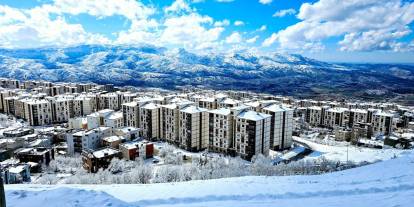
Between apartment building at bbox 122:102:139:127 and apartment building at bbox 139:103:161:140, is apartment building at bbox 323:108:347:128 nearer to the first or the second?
apartment building at bbox 139:103:161:140

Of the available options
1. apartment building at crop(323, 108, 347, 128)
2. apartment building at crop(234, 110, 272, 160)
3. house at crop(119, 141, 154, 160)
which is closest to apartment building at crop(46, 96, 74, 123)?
house at crop(119, 141, 154, 160)

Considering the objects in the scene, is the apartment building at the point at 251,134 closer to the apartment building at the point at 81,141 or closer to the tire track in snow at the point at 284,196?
the apartment building at the point at 81,141

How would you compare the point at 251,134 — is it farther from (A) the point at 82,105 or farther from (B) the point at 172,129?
(A) the point at 82,105

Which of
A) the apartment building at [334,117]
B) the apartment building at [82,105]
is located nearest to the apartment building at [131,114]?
the apartment building at [82,105]

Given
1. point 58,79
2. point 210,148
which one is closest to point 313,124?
point 210,148

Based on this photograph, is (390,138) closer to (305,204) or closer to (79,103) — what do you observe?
(305,204)

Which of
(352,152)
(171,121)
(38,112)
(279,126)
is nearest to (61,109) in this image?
(38,112)

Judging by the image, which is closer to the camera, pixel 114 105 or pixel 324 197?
pixel 324 197
